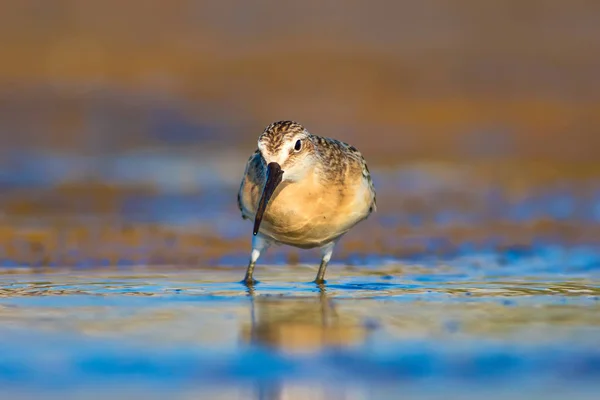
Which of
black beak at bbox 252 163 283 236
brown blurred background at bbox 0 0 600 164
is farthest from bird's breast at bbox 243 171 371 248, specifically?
brown blurred background at bbox 0 0 600 164

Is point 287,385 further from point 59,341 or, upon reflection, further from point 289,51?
point 289,51

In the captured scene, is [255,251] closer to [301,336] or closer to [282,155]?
[282,155]

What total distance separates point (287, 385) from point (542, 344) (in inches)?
65.9

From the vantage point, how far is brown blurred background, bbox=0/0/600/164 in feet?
70.6

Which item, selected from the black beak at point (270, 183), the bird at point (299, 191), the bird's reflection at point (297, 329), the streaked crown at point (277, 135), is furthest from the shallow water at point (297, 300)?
the streaked crown at point (277, 135)

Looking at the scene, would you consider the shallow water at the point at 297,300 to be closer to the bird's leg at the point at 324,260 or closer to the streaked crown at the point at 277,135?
the bird's leg at the point at 324,260

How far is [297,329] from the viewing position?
300 inches

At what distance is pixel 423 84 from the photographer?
24.6 m

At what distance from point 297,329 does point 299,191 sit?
1984 millimetres

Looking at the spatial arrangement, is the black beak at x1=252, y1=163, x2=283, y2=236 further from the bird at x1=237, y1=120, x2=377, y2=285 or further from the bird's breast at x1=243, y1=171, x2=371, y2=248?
the bird's breast at x1=243, y1=171, x2=371, y2=248

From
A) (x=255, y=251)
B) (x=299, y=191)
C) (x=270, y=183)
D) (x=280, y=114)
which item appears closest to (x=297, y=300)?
(x=270, y=183)

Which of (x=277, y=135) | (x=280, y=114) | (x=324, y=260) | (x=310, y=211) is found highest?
(x=280, y=114)

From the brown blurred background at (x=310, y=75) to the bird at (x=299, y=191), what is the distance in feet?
29.4

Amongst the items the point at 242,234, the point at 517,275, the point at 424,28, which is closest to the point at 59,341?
the point at 517,275
